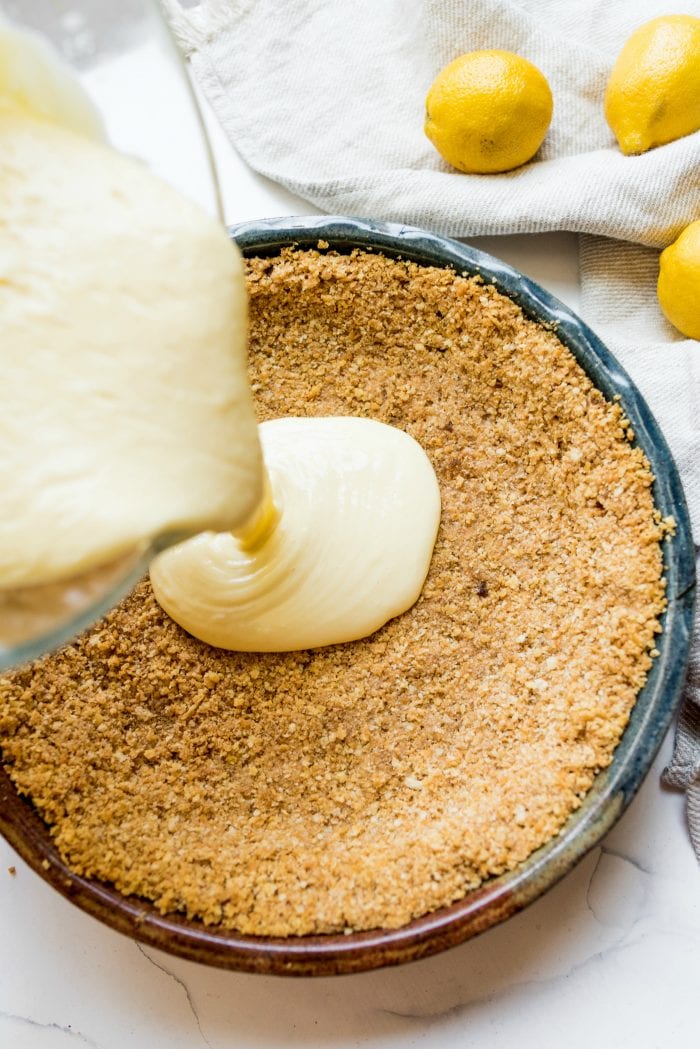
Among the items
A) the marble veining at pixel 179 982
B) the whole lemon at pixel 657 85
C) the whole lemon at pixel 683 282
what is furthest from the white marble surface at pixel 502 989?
the whole lemon at pixel 657 85

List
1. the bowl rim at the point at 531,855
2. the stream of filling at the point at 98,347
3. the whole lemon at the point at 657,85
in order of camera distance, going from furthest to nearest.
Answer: the whole lemon at the point at 657,85 < the bowl rim at the point at 531,855 < the stream of filling at the point at 98,347

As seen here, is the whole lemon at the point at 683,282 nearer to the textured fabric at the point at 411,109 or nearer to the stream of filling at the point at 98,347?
the textured fabric at the point at 411,109

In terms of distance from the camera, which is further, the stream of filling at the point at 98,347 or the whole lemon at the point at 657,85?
the whole lemon at the point at 657,85

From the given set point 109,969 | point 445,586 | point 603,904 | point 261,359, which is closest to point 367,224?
point 261,359

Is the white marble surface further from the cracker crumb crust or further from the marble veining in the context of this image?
the cracker crumb crust

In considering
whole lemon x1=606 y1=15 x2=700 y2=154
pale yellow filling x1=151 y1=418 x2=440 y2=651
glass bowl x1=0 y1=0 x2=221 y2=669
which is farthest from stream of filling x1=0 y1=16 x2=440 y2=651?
whole lemon x1=606 y1=15 x2=700 y2=154

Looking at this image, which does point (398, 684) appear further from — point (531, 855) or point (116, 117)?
point (116, 117)
